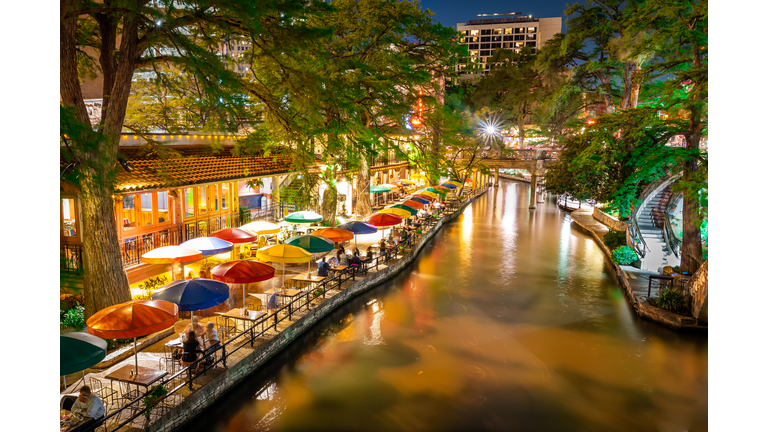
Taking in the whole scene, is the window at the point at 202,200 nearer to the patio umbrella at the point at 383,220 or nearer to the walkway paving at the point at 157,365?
the walkway paving at the point at 157,365

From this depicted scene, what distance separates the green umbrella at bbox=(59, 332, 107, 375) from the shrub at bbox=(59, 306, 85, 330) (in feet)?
13.8

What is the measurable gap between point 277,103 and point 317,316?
23.1 ft

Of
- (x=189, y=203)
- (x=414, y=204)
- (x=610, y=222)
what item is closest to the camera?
(x=189, y=203)

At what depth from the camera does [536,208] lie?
5294cm

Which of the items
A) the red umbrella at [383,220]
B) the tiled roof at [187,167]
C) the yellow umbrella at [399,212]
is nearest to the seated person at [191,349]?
the tiled roof at [187,167]

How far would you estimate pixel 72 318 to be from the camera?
11.8m

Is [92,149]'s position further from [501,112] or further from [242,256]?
[501,112]

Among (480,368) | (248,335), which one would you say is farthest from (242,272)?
(480,368)

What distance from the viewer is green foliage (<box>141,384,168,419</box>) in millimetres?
8570

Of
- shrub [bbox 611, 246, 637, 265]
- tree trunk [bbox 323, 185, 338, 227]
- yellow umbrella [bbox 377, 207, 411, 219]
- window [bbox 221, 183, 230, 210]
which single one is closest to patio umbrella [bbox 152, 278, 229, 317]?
window [bbox 221, 183, 230, 210]

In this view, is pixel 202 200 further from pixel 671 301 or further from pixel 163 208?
pixel 671 301

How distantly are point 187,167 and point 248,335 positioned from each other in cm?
738

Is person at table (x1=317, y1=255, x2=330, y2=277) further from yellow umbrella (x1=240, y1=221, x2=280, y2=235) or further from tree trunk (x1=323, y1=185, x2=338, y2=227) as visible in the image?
tree trunk (x1=323, y1=185, x2=338, y2=227)

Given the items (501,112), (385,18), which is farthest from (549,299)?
(501,112)
